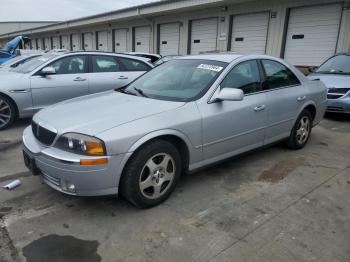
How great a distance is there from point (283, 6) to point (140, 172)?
12.3m

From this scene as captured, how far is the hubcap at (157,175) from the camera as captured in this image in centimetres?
305

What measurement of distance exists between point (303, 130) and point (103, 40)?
77.8ft

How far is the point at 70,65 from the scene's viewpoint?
21.7 ft

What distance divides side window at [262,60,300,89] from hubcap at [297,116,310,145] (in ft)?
2.01

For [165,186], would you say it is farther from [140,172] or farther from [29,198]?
[29,198]

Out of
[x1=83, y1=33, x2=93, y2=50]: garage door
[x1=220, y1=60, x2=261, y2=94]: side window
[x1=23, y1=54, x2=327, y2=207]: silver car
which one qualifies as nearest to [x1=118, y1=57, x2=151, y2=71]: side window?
[x1=23, y1=54, x2=327, y2=207]: silver car

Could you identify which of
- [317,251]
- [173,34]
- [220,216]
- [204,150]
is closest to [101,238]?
[220,216]

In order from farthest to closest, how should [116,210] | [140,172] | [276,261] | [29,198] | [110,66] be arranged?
[110,66], [29,198], [116,210], [140,172], [276,261]

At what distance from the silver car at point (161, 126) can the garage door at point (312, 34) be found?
863 centimetres

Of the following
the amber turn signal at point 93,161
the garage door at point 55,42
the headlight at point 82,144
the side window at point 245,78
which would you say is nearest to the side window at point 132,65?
the side window at point 245,78

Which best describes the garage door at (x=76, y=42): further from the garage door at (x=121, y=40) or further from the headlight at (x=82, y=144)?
the headlight at (x=82, y=144)

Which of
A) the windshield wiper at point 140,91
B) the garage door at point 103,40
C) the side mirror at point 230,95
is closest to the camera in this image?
the side mirror at point 230,95

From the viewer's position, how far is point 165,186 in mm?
3283

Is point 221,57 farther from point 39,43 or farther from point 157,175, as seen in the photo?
point 39,43
